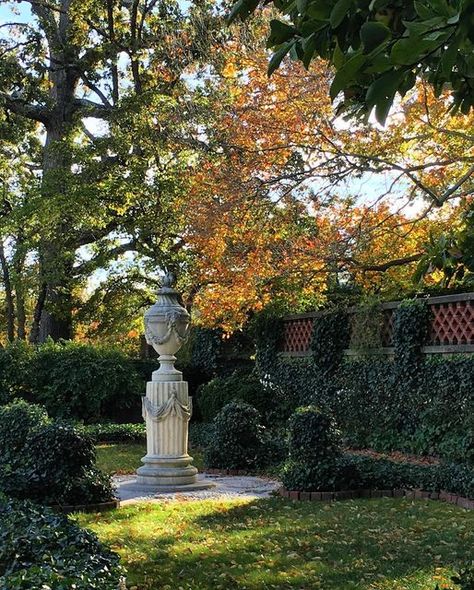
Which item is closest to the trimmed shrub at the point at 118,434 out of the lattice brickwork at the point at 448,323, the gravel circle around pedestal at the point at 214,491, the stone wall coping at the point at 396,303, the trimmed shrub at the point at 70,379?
the trimmed shrub at the point at 70,379

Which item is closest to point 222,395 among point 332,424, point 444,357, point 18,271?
point 444,357

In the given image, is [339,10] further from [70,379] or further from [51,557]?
[70,379]

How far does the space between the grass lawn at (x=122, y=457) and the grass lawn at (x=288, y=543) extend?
11.8 feet

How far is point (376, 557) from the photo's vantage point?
6473mm

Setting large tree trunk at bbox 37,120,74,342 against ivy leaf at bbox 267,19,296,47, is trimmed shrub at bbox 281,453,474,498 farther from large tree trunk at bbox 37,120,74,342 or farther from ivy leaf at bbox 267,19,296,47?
large tree trunk at bbox 37,120,74,342

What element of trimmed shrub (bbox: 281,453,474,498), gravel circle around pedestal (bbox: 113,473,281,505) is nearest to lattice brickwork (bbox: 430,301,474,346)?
trimmed shrub (bbox: 281,453,474,498)

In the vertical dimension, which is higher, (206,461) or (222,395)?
(222,395)

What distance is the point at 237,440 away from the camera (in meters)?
12.3

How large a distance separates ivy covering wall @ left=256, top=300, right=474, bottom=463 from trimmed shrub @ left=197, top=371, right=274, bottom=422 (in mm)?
362

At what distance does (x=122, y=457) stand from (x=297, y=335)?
4.55 m

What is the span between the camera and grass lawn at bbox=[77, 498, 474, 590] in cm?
588

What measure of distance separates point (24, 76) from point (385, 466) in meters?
16.7

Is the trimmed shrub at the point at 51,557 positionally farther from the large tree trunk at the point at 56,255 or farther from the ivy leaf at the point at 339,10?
the large tree trunk at the point at 56,255

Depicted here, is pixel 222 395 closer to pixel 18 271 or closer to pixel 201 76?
pixel 201 76
